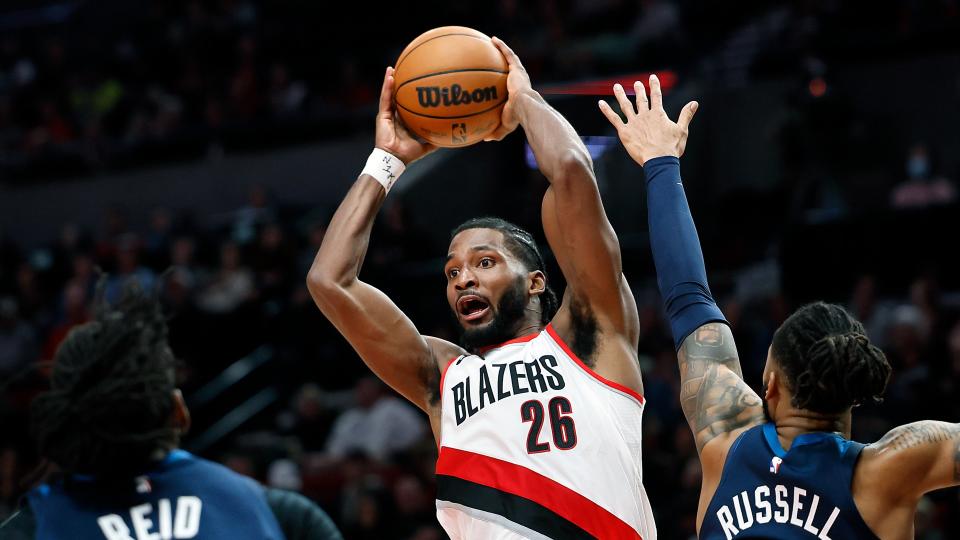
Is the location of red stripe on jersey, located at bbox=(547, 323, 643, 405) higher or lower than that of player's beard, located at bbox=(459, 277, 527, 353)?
lower

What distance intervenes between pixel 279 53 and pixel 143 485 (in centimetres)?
1442

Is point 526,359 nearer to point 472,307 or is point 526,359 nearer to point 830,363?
point 472,307

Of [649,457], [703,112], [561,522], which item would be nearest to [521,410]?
[561,522]

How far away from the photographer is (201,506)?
3.07 metres

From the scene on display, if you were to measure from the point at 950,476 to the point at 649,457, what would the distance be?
247 inches

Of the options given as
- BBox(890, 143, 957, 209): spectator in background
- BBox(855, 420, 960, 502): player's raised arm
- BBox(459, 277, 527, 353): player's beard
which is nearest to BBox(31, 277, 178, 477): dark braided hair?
BBox(459, 277, 527, 353): player's beard

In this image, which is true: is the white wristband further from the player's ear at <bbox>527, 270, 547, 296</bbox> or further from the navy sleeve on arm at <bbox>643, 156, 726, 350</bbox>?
the navy sleeve on arm at <bbox>643, 156, 726, 350</bbox>

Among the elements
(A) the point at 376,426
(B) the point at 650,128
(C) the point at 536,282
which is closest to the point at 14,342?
(A) the point at 376,426

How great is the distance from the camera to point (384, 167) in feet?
15.3

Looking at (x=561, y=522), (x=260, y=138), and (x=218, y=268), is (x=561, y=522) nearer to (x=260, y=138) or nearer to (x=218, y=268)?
(x=218, y=268)

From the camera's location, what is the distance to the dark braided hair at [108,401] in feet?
10.0

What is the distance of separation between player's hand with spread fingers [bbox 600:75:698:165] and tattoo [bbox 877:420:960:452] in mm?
1236

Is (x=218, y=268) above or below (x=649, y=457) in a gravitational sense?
above

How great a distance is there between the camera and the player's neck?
132 inches
